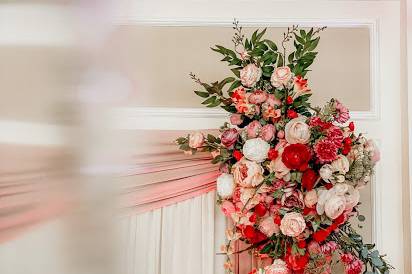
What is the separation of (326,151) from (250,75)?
1.61ft

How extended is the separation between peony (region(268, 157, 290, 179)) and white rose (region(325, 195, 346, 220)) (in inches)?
8.6

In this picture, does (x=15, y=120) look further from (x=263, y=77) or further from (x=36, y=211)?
(x=263, y=77)

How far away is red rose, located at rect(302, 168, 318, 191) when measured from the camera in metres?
2.14

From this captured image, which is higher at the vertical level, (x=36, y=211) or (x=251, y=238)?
(x=36, y=211)

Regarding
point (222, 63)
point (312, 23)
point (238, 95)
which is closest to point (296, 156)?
point (238, 95)

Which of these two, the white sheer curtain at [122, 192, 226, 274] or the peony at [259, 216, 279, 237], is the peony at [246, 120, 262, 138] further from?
the white sheer curtain at [122, 192, 226, 274]

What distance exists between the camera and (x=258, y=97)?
228 cm

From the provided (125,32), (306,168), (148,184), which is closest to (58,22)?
(125,32)

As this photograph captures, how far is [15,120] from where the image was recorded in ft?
0.97

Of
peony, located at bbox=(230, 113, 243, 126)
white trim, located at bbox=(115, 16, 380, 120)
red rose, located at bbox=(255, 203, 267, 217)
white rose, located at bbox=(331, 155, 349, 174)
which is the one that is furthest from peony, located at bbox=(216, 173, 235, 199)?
white trim, located at bbox=(115, 16, 380, 120)

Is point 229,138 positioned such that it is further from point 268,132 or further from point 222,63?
point 222,63

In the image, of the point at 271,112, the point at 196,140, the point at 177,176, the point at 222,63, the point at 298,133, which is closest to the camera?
the point at 298,133

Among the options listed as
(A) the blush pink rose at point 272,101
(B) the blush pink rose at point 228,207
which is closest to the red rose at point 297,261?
(B) the blush pink rose at point 228,207

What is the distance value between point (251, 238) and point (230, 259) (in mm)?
361
